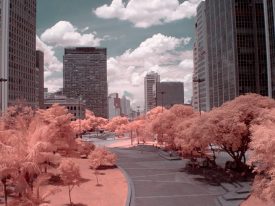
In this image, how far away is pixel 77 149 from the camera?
4875 centimetres

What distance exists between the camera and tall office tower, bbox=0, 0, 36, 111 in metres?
130

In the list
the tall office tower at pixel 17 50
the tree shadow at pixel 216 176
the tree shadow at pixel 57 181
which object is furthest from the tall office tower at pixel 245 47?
the tree shadow at pixel 57 181

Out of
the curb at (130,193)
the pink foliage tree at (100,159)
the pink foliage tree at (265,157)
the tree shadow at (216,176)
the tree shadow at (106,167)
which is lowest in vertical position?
the curb at (130,193)

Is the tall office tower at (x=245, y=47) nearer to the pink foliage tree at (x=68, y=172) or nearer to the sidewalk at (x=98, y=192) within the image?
the sidewalk at (x=98, y=192)

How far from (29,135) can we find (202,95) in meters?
152

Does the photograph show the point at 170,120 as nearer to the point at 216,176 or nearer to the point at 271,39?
the point at 216,176

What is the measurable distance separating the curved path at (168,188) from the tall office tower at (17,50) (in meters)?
91.9

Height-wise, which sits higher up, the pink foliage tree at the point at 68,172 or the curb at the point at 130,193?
the pink foliage tree at the point at 68,172

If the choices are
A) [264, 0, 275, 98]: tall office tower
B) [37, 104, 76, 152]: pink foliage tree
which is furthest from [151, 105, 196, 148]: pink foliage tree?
[264, 0, 275, 98]: tall office tower

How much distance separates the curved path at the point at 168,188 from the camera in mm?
27005

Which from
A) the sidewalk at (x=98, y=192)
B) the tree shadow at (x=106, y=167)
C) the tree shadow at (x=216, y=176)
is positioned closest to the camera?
the sidewalk at (x=98, y=192)

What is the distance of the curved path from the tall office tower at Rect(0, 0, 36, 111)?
91.9 meters

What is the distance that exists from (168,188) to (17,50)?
121781 millimetres

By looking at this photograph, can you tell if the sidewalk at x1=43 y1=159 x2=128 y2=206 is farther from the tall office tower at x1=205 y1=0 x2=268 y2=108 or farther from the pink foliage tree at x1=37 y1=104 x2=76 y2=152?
the tall office tower at x1=205 y1=0 x2=268 y2=108
